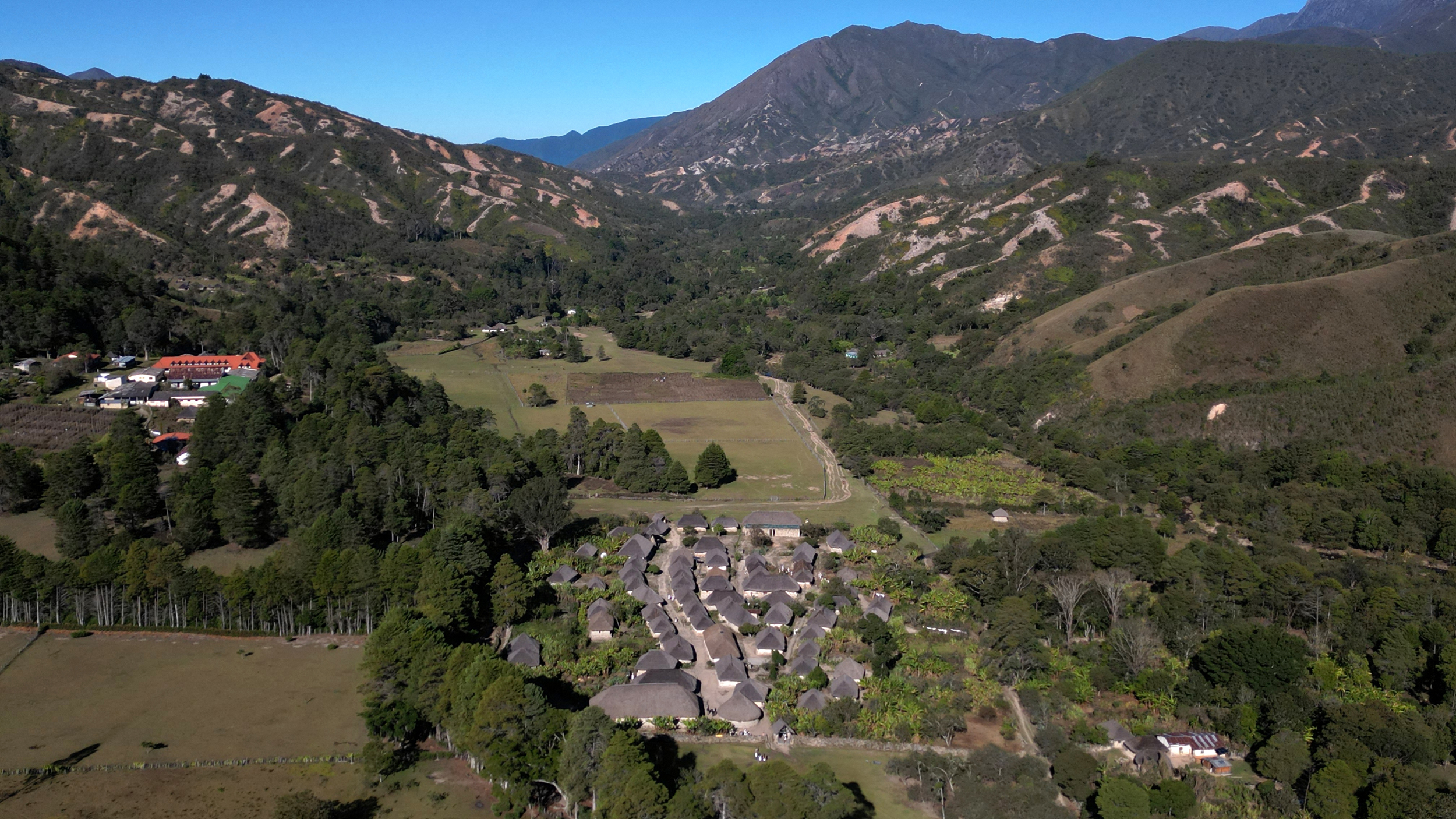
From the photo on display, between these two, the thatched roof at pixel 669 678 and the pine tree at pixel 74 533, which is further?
the pine tree at pixel 74 533

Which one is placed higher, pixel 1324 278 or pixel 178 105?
pixel 178 105

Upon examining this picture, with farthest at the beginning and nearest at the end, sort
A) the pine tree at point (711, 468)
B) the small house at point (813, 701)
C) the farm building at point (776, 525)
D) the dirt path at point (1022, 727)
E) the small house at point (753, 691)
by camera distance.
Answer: the pine tree at point (711, 468), the farm building at point (776, 525), the small house at point (753, 691), the small house at point (813, 701), the dirt path at point (1022, 727)

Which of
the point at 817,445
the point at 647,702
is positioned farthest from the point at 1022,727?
the point at 817,445

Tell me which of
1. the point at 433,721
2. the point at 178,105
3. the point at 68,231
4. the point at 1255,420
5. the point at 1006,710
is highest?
the point at 178,105

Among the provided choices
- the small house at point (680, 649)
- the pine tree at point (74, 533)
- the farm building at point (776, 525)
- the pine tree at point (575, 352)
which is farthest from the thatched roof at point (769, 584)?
the pine tree at point (575, 352)

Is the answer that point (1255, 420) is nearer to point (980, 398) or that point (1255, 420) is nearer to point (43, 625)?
point (980, 398)

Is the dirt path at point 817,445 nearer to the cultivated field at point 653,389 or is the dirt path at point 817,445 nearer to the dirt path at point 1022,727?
the cultivated field at point 653,389

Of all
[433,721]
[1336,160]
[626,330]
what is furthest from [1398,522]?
[1336,160]
